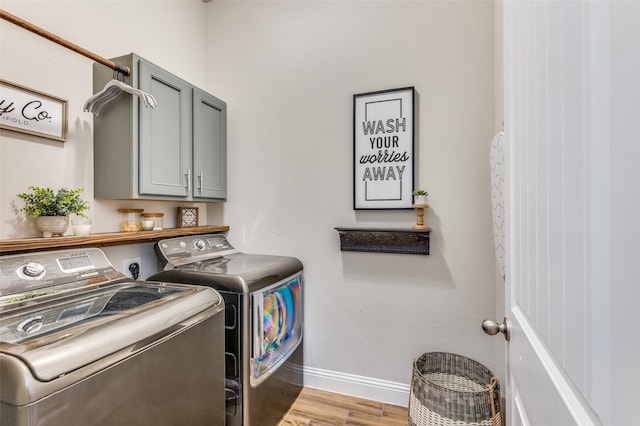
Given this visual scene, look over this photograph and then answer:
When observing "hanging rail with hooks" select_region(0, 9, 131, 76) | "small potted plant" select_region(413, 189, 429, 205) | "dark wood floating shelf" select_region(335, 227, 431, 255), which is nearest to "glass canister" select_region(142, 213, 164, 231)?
"hanging rail with hooks" select_region(0, 9, 131, 76)

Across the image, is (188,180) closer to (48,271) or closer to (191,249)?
(191,249)

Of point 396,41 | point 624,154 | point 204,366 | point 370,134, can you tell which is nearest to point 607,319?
point 624,154

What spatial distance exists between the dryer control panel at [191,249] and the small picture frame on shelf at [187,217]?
0.62 ft

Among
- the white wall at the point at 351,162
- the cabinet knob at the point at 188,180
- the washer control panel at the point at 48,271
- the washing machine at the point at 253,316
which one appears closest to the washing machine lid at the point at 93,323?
the washer control panel at the point at 48,271

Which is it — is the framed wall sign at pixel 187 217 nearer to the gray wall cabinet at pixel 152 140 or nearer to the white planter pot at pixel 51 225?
the gray wall cabinet at pixel 152 140

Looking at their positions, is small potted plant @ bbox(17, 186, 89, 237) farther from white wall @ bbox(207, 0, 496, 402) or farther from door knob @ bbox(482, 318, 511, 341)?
door knob @ bbox(482, 318, 511, 341)

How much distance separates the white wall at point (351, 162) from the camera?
1909mm

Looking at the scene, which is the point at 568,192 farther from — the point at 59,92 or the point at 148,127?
the point at 59,92

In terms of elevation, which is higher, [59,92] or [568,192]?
[59,92]

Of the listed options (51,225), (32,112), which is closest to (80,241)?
(51,225)

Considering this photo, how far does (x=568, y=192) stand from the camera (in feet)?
1.45

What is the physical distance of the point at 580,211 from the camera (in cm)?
40

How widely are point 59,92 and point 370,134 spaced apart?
5.88ft

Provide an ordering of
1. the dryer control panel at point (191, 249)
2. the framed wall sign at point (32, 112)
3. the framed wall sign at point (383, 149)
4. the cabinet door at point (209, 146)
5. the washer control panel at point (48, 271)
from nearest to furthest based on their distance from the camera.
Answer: the washer control panel at point (48, 271)
the framed wall sign at point (32, 112)
the dryer control panel at point (191, 249)
the framed wall sign at point (383, 149)
the cabinet door at point (209, 146)
